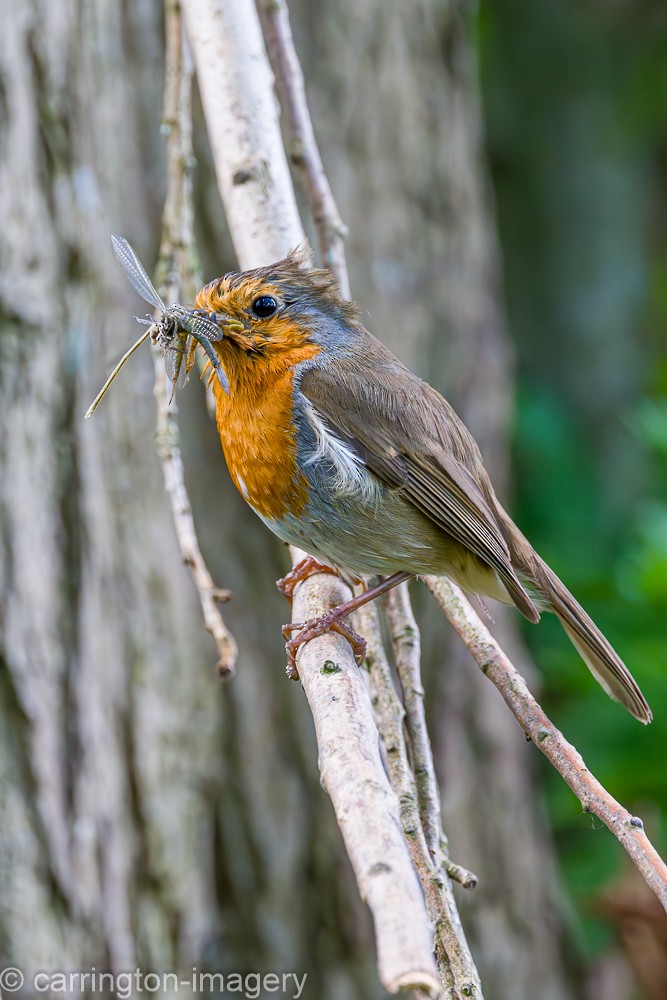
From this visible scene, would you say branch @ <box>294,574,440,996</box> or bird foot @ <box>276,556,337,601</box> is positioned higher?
bird foot @ <box>276,556,337,601</box>

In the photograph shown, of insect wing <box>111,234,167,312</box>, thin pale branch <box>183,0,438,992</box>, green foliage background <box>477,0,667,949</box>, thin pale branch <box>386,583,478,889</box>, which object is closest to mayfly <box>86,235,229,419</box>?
insect wing <box>111,234,167,312</box>

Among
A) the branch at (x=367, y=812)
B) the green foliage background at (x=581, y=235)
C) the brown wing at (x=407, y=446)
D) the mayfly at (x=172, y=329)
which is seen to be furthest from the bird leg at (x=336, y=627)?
the green foliage background at (x=581, y=235)

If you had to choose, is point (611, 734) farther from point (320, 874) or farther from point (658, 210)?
point (658, 210)

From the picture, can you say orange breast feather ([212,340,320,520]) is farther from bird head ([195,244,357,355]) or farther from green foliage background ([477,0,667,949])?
green foliage background ([477,0,667,949])

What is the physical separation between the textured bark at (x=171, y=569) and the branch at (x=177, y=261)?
50cm

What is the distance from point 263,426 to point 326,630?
2.19 feet

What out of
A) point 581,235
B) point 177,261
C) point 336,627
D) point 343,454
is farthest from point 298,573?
point 581,235

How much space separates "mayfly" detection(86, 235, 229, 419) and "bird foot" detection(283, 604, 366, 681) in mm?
605

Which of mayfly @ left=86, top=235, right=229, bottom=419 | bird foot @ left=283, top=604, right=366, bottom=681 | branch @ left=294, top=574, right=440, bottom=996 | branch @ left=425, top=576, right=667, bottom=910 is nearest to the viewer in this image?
branch @ left=294, top=574, right=440, bottom=996

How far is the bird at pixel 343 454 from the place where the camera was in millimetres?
2584

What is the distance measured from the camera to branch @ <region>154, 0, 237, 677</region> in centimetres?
227

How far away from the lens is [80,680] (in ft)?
10.2

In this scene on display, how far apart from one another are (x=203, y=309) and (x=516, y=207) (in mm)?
4856

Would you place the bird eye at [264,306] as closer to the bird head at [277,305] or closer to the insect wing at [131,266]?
the bird head at [277,305]
